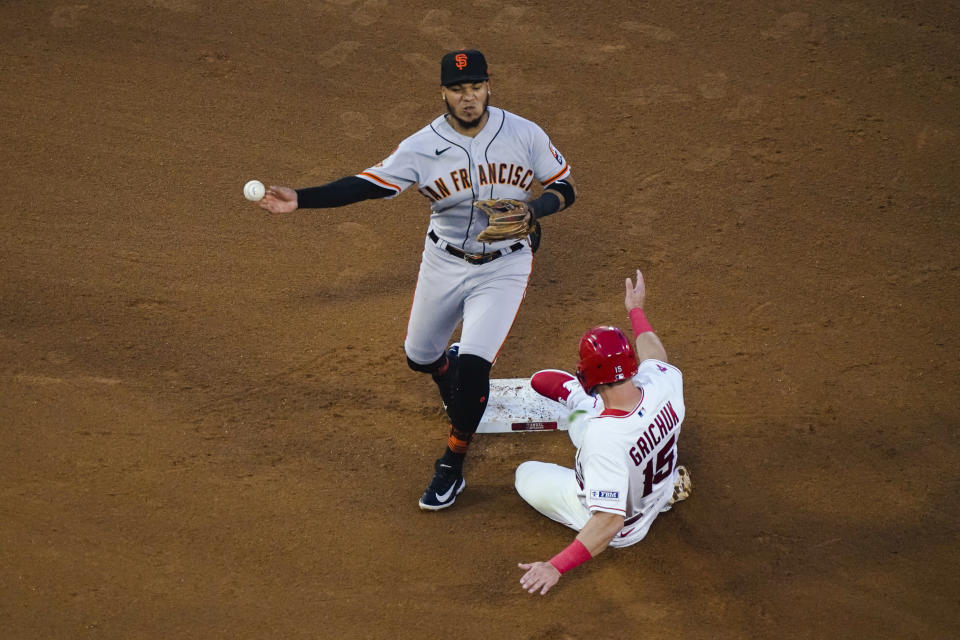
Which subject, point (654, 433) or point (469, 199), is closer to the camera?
point (654, 433)

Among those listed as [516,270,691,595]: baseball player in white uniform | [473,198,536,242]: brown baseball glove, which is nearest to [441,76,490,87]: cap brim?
[473,198,536,242]: brown baseball glove

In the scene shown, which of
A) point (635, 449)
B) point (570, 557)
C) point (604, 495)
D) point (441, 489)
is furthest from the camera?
point (441, 489)

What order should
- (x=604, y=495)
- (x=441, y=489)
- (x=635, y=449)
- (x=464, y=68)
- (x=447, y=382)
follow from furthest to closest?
(x=447, y=382) < (x=441, y=489) < (x=464, y=68) < (x=635, y=449) < (x=604, y=495)

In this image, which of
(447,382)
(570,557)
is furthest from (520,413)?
(570,557)

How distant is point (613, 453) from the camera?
399 cm

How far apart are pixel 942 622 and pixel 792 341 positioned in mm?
2127

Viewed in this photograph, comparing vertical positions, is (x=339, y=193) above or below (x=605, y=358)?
above

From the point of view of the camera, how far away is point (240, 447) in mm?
5168

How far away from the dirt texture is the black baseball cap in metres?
2.04

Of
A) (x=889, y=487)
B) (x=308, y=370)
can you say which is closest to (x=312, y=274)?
(x=308, y=370)

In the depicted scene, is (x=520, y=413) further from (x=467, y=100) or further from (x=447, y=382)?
(x=467, y=100)

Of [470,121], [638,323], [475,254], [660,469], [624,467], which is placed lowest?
[660,469]

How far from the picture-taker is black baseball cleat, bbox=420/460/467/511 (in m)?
4.82

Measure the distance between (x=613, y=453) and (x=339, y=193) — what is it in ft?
6.07
